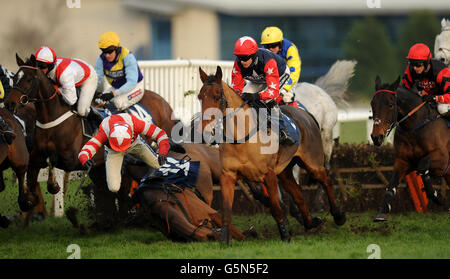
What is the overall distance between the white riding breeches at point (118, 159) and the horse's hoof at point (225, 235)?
130 centimetres

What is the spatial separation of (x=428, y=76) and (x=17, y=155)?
451cm

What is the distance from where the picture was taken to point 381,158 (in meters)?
9.98

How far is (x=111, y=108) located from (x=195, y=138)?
1.09 m

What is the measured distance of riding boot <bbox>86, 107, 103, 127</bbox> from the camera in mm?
8547

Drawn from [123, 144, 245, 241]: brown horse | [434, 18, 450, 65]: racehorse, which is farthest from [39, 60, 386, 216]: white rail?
[123, 144, 245, 241]: brown horse

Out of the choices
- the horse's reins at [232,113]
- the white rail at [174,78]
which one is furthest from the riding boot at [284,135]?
the white rail at [174,78]

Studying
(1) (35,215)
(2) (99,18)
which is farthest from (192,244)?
(2) (99,18)

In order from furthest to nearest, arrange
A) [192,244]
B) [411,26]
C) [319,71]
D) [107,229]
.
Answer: [319,71] < [411,26] < [107,229] < [192,244]

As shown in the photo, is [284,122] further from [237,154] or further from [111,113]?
[111,113]

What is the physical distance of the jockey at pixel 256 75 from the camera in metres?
6.79

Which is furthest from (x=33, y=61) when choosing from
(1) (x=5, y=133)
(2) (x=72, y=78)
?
(1) (x=5, y=133)

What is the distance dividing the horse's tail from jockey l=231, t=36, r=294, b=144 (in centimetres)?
414

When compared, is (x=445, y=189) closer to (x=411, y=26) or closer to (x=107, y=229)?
(x=107, y=229)

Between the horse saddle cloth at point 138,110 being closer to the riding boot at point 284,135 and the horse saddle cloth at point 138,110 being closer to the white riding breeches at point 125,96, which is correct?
the white riding breeches at point 125,96
